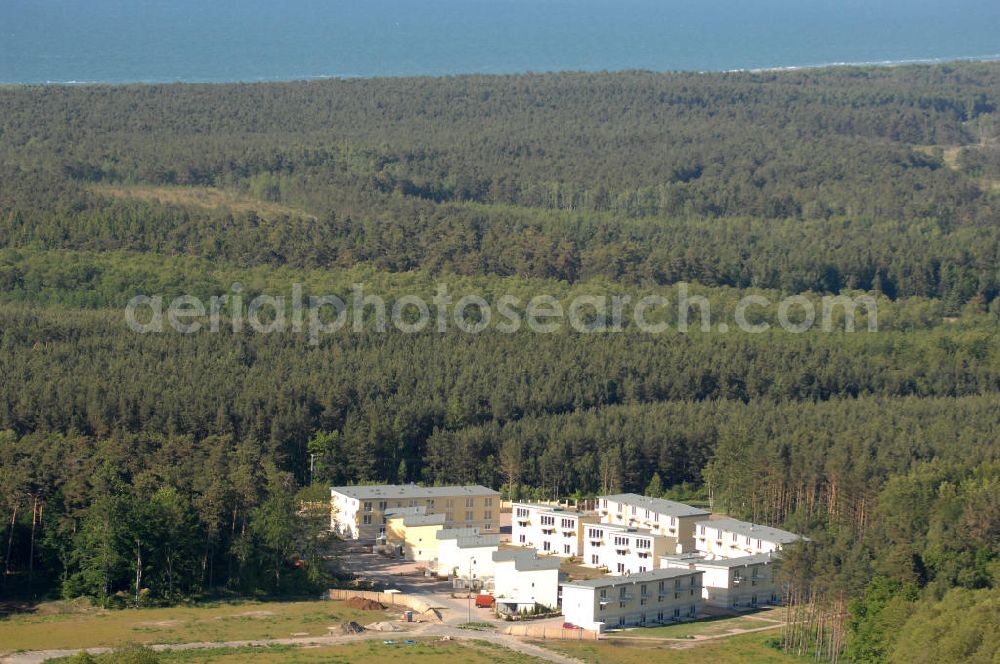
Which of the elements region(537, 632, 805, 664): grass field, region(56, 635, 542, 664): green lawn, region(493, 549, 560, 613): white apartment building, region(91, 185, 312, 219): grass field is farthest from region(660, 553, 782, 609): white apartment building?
region(91, 185, 312, 219): grass field

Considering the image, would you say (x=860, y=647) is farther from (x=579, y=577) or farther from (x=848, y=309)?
(x=848, y=309)

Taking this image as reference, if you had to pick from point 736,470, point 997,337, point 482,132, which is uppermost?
point 482,132

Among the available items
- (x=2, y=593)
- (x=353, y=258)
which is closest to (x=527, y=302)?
(x=353, y=258)

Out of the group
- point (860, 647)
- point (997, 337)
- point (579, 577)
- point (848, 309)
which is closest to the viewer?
point (860, 647)

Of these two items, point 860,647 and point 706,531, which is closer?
point 860,647

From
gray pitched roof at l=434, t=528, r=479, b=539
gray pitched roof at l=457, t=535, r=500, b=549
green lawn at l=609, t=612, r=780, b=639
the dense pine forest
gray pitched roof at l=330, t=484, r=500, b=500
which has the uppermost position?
the dense pine forest

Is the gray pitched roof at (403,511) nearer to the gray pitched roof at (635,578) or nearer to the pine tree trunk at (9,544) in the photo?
the gray pitched roof at (635,578)

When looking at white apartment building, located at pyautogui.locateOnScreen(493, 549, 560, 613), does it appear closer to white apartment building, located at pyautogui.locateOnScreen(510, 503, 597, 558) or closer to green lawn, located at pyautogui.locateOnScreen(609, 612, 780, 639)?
green lawn, located at pyautogui.locateOnScreen(609, 612, 780, 639)
